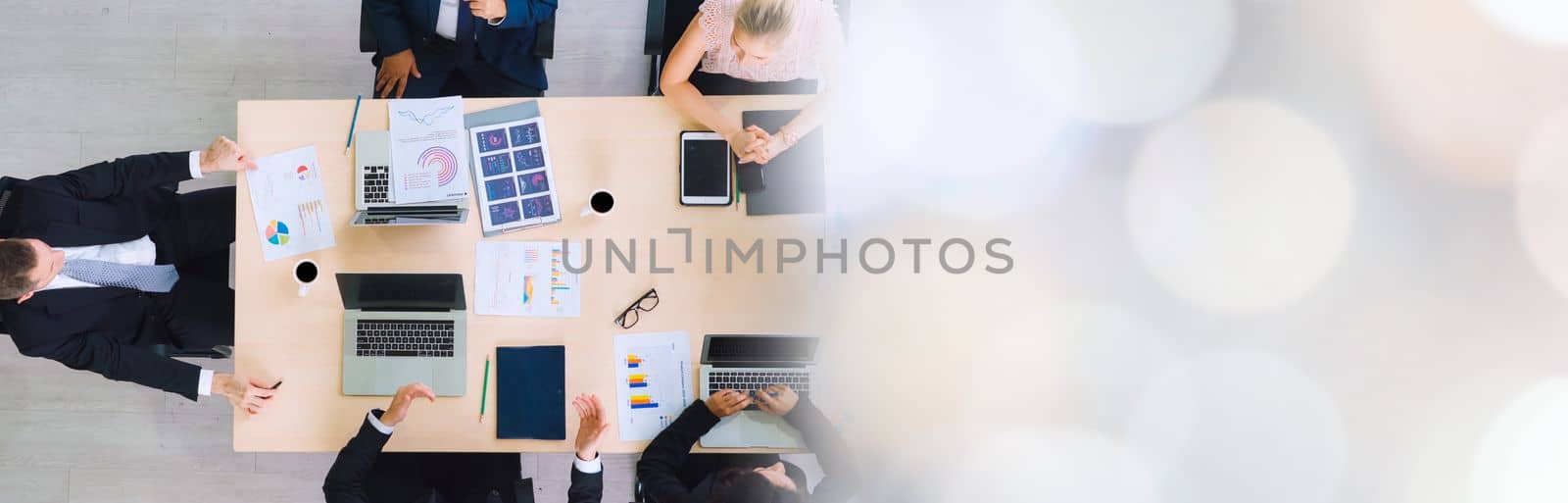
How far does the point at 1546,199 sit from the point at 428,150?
117 inches

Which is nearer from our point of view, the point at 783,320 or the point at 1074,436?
the point at 783,320

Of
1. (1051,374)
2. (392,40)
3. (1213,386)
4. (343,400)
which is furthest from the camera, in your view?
(1213,386)

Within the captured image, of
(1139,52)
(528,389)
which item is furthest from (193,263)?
(1139,52)

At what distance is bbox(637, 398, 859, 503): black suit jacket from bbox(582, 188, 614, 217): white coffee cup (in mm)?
479

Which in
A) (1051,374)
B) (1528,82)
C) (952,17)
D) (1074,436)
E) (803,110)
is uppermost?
(952,17)

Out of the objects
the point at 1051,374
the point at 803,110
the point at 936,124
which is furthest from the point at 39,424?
the point at 1051,374

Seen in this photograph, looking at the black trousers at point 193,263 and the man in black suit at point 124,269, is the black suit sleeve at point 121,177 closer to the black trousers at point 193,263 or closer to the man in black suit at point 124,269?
the man in black suit at point 124,269

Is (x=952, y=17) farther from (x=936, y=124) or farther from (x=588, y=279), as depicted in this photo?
(x=588, y=279)

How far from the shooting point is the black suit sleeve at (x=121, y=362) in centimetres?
162

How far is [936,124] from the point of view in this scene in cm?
222

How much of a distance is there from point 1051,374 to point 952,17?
1.12 metres

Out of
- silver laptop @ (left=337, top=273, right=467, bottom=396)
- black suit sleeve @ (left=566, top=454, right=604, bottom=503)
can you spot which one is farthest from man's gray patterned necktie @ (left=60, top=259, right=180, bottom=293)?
black suit sleeve @ (left=566, top=454, right=604, bottom=503)

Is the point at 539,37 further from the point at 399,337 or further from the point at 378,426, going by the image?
the point at 378,426
